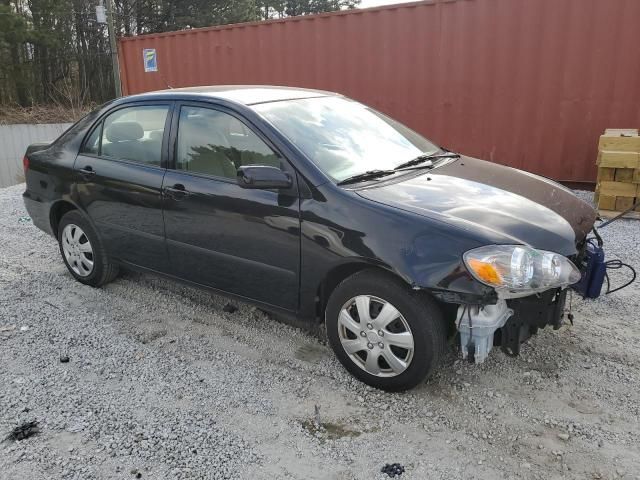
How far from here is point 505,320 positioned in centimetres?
270

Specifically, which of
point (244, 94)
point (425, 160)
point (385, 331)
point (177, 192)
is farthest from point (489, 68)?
point (385, 331)

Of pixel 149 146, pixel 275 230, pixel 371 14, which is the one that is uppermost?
pixel 371 14

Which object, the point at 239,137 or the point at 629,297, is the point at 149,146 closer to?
the point at 239,137

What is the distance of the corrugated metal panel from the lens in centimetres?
670

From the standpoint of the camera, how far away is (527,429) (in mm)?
2621

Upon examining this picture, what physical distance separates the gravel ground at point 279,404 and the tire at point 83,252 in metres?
0.44

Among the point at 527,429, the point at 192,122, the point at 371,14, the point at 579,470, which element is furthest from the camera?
the point at 371,14

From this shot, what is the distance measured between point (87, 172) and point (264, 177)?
191cm

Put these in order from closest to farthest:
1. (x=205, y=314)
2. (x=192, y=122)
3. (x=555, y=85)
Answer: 1. (x=192, y=122)
2. (x=205, y=314)
3. (x=555, y=85)

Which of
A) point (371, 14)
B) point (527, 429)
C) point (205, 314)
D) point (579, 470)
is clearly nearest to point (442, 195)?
point (527, 429)

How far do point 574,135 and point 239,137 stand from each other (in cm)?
537

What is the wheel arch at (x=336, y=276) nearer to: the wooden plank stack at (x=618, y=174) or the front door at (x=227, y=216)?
the front door at (x=227, y=216)

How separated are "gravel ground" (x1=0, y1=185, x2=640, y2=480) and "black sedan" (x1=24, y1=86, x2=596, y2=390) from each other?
0.30 m

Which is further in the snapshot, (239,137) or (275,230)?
(239,137)
